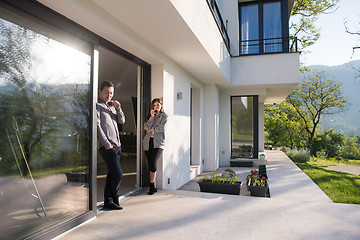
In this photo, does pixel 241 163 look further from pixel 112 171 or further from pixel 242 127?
pixel 112 171

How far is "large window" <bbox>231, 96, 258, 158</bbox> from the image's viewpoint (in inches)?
379

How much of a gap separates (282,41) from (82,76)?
8.02m

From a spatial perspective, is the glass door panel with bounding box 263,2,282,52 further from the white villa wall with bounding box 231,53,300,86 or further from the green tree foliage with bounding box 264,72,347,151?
the green tree foliage with bounding box 264,72,347,151

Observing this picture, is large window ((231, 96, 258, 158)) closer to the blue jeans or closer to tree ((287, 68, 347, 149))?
the blue jeans

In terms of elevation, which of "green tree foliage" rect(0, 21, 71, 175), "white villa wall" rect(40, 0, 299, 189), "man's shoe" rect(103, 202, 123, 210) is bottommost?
"man's shoe" rect(103, 202, 123, 210)

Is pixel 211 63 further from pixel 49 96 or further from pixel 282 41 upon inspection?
pixel 282 41

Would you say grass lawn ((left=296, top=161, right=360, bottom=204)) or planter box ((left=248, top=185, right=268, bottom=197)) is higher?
planter box ((left=248, top=185, right=268, bottom=197))

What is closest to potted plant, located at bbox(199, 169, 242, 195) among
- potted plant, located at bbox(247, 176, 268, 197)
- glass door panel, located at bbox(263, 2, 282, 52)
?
potted plant, located at bbox(247, 176, 268, 197)

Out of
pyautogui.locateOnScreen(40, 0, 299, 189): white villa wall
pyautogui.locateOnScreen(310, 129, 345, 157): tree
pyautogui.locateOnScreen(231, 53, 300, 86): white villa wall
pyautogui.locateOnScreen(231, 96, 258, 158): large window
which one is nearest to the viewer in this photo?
pyautogui.locateOnScreen(40, 0, 299, 189): white villa wall

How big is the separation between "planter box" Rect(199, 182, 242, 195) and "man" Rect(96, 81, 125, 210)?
1960 mm

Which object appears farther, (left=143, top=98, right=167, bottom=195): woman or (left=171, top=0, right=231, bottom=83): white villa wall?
(left=143, top=98, right=167, bottom=195): woman

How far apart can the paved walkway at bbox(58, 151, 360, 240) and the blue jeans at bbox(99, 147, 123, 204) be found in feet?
0.77

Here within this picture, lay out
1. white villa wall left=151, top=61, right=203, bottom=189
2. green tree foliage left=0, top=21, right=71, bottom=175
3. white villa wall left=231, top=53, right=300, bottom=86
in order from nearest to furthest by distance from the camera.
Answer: green tree foliage left=0, top=21, right=71, bottom=175 → white villa wall left=151, top=61, right=203, bottom=189 → white villa wall left=231, top=53, right=300, bottom=86

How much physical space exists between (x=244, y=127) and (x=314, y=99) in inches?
488
